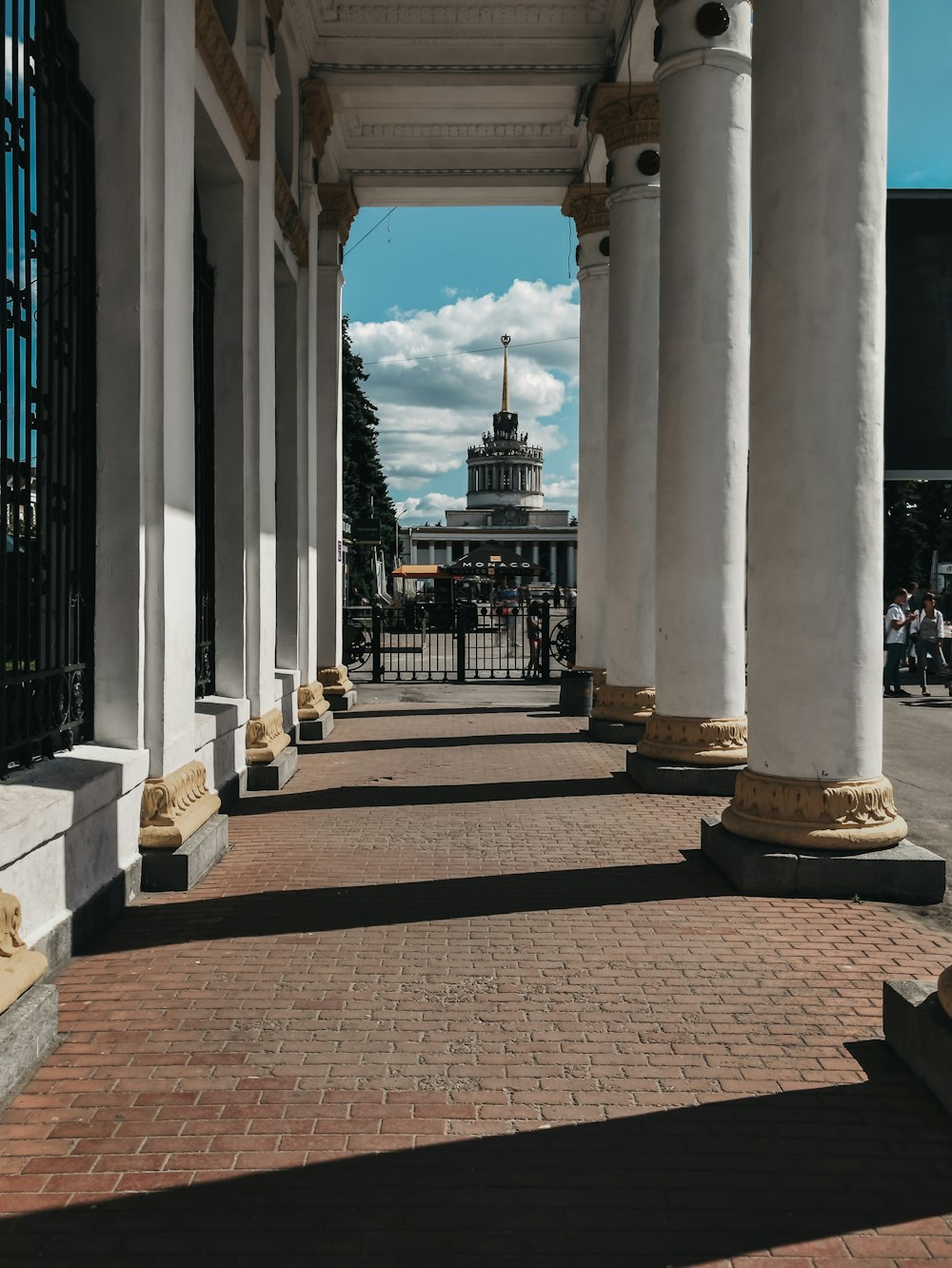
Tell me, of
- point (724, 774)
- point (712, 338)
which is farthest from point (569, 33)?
point (724, 774)

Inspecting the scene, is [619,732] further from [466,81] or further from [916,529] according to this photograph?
[916,529]

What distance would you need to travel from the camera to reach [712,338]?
34.1ft

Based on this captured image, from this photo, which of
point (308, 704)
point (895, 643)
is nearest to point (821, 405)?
point (308, 704)

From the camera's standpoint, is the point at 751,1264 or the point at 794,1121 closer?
the point at 751,1264

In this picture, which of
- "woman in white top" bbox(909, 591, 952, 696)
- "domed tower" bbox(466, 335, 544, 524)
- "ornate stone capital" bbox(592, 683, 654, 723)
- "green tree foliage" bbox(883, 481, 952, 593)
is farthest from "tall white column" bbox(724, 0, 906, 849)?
"domed tower" bbox(466, 335, 544, 524)

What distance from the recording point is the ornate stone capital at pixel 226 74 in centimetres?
864

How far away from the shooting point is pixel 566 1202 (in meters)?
3.52

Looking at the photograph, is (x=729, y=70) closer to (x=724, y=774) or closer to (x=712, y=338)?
(x=712, y=338)

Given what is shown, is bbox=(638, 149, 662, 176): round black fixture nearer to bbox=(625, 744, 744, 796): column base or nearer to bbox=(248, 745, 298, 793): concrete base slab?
bbox=(625, 744, 744, 796): column base

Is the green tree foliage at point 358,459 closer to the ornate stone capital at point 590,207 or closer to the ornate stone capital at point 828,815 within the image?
the ornate stone capital at point 590,207

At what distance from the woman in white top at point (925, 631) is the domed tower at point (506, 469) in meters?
140

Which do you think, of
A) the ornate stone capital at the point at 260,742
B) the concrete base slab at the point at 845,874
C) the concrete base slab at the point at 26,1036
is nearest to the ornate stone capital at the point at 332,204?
the ornate stone capital at the point at 260,742

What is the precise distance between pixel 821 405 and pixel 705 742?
14.2ft

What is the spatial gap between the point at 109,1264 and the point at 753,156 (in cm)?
699
